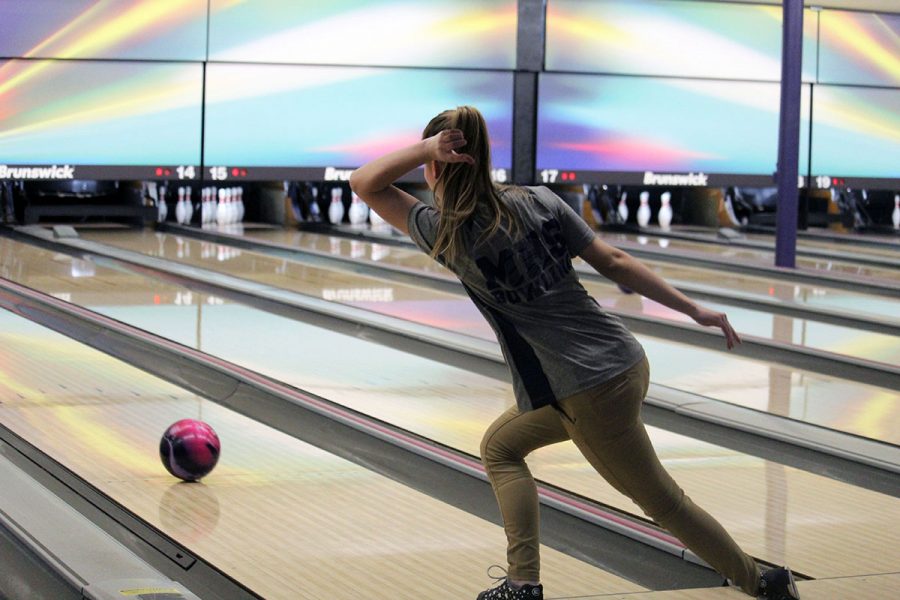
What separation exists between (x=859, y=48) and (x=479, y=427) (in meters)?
8.08

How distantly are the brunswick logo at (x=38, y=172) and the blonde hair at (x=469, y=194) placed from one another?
7285 mm

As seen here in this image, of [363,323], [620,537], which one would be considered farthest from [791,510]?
[363,323]

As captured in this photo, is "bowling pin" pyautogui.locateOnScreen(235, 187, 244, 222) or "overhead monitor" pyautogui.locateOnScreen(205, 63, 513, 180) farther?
"bowling pin" pyautogui.locateOnScreen(235, 187, 244, 222)

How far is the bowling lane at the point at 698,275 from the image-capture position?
5.93 m

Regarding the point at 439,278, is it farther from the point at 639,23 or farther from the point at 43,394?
the point at 639,23

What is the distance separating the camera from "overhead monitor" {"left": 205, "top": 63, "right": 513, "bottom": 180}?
927 cm

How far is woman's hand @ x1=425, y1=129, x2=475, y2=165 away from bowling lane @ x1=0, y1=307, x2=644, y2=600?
746 millimetres

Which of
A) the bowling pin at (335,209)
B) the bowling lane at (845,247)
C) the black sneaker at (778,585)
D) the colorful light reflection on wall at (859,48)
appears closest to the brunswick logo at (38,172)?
the bowling pin at (335,209)

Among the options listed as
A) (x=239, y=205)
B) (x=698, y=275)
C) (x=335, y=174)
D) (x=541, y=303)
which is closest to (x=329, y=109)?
(x=335, y=174)

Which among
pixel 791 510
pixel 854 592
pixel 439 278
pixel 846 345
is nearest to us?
pixel 854 592

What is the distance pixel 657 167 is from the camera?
395 inches

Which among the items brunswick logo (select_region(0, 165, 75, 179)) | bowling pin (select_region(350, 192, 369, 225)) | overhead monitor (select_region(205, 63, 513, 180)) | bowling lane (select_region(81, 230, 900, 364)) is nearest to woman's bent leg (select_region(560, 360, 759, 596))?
bowling lane (select_region(81, 230, 900, 364))

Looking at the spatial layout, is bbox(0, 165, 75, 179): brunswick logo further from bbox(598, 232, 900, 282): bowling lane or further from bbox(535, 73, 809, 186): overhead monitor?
Result: bbox(598, 232, 900, 282): bowling lane

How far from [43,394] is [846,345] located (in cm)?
282
